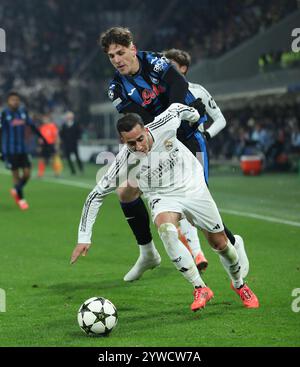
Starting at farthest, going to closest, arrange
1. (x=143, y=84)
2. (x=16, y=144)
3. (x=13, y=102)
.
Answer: (x=16, y=144) < (x=13, y=102) < (x=143, y=84)

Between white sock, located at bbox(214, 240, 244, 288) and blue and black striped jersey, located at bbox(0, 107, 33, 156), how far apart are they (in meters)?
10.7

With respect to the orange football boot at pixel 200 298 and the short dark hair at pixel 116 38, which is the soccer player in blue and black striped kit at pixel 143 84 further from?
the orange football boot at pixel 200 298

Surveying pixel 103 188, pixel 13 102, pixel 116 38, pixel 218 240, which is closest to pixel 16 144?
pixel 13 102

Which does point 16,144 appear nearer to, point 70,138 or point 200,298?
point 200,298

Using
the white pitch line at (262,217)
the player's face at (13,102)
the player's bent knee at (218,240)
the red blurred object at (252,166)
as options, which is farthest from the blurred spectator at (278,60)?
the player's bent knee at (218,240)

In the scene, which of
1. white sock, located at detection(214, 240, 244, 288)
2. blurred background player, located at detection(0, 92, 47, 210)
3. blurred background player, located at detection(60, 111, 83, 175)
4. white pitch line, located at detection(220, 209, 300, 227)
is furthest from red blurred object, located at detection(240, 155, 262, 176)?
white sock, located at detection(214, 240, 244, 288)

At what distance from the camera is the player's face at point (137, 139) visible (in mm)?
7469

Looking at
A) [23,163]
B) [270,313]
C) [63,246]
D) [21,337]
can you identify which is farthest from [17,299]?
[23,163]

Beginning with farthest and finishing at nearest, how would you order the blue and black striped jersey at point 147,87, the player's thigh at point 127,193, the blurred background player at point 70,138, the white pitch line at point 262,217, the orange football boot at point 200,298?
the blurred background player at point 70,138
the white pitch line at point 262,217
the player's thigh at point 127,193
the blue and black striped jersey at point 147,87
the orange football boot at point 200,298

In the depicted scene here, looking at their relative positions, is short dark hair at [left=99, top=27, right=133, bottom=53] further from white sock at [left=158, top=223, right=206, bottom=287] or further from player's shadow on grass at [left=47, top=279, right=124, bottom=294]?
player's shadow on grass at [left=47, top=279, right=124, bottom=294]

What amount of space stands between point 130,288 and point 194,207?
1.76 metres

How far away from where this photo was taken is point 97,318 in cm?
701

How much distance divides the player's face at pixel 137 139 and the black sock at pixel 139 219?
1.80m

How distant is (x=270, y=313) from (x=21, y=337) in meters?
2.11
